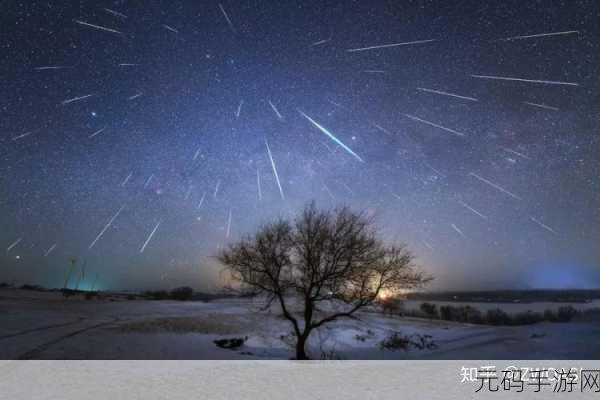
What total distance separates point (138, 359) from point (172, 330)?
5365 mm

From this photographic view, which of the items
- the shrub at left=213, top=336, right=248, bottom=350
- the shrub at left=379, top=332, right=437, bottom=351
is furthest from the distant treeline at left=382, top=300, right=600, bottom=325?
the shrub at left=213, top=336, right=248, bottom=350

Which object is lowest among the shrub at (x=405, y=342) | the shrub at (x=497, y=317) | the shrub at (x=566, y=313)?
the shrub at (x=497, y=317)

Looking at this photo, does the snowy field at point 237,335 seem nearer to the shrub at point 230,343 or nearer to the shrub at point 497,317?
the shrub at point 230,343

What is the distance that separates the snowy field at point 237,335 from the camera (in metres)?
14.2

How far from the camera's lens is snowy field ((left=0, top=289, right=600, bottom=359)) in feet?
46.5

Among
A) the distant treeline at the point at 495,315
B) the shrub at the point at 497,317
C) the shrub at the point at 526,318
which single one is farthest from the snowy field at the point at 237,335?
the shrub at the point at 497,317

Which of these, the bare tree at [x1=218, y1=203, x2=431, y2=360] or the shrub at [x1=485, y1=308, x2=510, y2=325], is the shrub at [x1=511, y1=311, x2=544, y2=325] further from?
the bare tree at [x1=218, y1=203, x2=431, y2=360]

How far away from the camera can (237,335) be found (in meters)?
18.7

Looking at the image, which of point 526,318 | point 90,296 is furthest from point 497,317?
point 90,296

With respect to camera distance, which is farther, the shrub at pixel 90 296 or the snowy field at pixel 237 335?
the shrub at pixel 90 296

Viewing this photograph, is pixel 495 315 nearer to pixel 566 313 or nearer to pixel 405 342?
pixel 566 313
